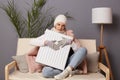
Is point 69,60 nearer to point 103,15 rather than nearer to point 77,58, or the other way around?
point 77,58

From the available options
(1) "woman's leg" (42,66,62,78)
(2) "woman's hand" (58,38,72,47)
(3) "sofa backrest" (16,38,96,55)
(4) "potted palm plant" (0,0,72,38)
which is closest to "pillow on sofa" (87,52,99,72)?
(3) "sofa backrest" (16,38,96,55)

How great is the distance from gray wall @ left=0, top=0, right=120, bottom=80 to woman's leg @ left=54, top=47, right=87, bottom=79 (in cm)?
89

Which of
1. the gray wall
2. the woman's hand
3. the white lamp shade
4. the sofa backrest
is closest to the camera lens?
the woman's hand

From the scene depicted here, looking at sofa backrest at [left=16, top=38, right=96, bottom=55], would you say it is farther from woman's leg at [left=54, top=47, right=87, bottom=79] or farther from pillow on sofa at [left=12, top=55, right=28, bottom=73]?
woman's leg at [left=54, top=47, right=87, bottom=79]

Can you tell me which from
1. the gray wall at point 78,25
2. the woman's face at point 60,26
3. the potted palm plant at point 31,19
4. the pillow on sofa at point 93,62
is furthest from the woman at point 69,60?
the gray wall at point 78,25

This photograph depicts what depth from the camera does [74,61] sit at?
2.45m

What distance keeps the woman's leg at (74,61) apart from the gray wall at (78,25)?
89cm

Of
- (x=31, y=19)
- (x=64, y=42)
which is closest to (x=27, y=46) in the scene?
(x=31, y=19)

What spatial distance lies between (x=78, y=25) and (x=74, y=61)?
1.02 metres

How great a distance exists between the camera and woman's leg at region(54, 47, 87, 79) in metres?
2.37

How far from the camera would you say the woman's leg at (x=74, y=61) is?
2366mm

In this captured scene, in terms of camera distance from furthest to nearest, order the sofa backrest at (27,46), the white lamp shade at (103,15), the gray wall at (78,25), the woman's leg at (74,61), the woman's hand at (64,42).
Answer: the gray wall at (78,25), the white lamp shade at (103,15), the sofa backrest at (27,46), the woman's hand at (64,42), the woman's leg at (74,61)

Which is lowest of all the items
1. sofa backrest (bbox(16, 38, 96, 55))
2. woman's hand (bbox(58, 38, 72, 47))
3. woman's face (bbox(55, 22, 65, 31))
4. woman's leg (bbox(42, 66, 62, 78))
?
woman's leg (bbox(42, 66, 62, 78))

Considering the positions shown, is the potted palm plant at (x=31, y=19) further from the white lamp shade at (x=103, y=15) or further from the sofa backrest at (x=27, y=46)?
the white lamp shade at (x=103, y=15)
